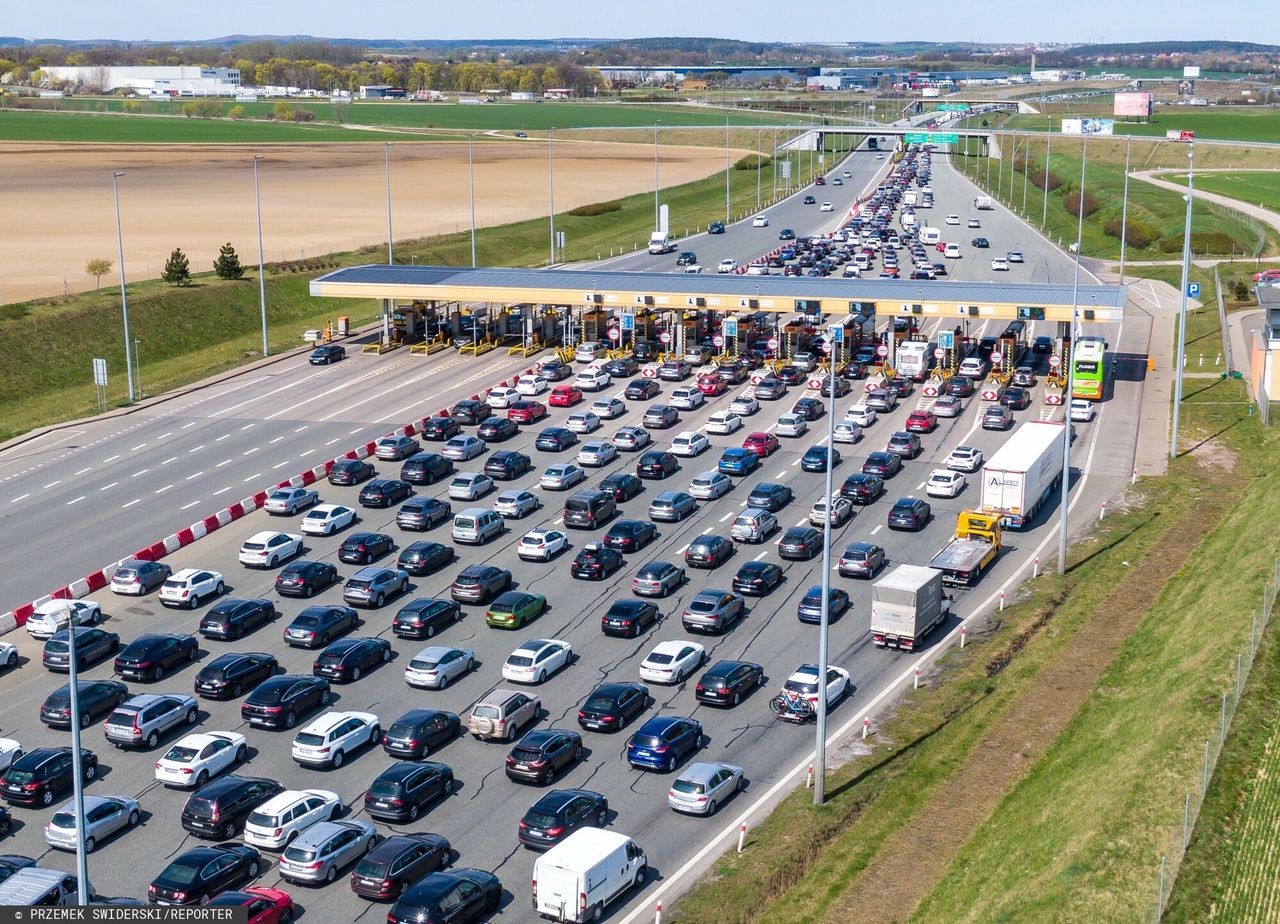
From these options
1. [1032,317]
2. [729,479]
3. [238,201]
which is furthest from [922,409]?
[238,201]

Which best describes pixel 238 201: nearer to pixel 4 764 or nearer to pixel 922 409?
pixel 922 409

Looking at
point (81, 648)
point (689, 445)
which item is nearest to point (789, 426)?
point (689, 445)

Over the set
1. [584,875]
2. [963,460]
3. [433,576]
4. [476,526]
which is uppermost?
[584,875]

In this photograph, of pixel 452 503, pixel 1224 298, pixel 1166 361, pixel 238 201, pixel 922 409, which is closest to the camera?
pixel 452 503

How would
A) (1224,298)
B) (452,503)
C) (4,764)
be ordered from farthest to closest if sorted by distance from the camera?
1. (1224,298)
2. (452,503)
3. (4,764)

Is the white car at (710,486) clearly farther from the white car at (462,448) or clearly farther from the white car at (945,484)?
the white car at (462,448)

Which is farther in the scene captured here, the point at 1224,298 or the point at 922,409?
the point at 1224,298

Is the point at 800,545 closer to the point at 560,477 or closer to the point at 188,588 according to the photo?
the point at 560,477
